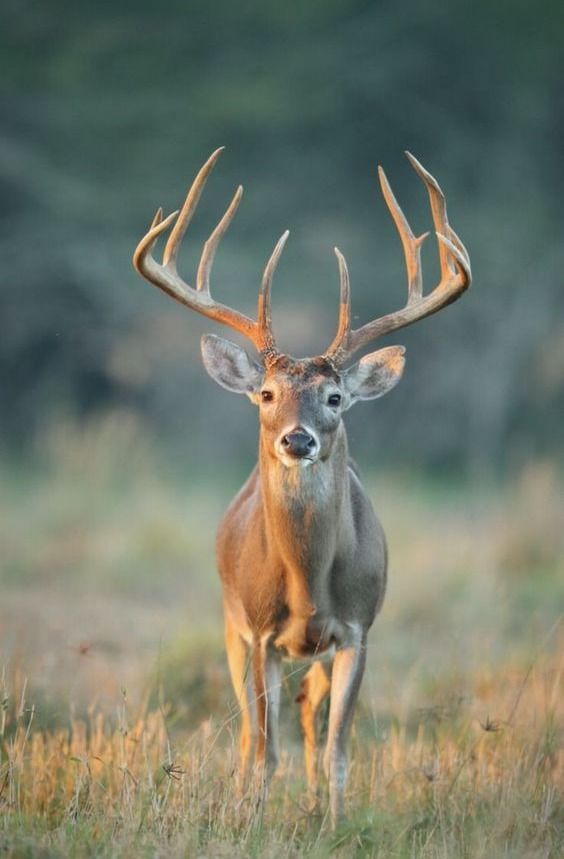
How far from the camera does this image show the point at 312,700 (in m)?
8.99

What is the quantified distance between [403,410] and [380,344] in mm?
6325

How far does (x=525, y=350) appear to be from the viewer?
27453 mm

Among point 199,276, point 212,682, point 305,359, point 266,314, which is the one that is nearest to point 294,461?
point 305,359

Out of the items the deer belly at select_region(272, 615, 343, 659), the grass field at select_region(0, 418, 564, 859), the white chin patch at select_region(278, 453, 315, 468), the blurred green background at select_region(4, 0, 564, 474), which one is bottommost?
the grass field at select_region(0, 418, 564, 859)

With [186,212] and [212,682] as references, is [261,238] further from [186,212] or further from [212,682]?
[186,212]

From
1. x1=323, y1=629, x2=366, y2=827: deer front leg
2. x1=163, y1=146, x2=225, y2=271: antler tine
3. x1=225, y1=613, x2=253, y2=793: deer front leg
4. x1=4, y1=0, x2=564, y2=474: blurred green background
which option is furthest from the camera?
x1=4, y1=0, x2=564, y2=474: blurred green background

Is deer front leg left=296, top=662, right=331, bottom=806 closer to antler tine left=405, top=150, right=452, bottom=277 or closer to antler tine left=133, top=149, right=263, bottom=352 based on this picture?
antler tine left=133, top=149, right=263, bottom=352

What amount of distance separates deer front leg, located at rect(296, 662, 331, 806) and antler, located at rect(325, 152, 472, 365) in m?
1.67

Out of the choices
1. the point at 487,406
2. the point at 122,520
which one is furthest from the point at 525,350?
the point at 122,520

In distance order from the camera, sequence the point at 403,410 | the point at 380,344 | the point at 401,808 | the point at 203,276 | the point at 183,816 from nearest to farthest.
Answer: the point at 183,816, the point at 401,808, the point at 203,276, the point at 380,344, the point at 403,410

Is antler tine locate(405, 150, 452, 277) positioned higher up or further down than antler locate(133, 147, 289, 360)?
higher up

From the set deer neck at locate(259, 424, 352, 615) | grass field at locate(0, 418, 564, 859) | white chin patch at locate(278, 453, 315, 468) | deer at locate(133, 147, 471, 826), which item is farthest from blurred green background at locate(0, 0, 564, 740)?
white chin patch at locate(278, 453, 315, 468)

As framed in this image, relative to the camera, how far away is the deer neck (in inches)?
310

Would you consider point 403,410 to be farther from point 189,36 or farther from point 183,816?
point 183,816
